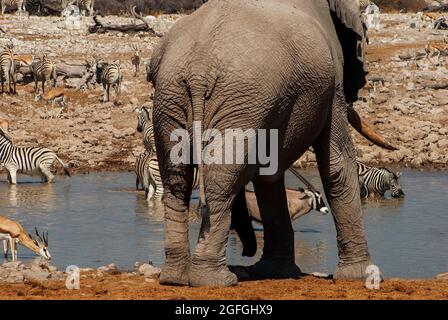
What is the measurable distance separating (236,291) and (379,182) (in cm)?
958

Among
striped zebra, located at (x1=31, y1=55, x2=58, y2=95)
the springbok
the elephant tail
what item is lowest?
the springbok

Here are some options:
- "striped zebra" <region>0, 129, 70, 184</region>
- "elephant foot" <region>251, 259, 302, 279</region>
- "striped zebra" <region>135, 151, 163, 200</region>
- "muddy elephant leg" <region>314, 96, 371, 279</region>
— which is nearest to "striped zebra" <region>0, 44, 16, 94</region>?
"striped zebra" <region>0, 129, 70, 184</region>

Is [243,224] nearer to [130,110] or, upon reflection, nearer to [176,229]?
[176,229]

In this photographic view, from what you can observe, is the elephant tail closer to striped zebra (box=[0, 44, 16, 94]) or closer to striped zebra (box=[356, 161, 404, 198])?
striped zebra (box=[356, 161, 404, 198])

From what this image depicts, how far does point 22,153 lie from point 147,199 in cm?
295

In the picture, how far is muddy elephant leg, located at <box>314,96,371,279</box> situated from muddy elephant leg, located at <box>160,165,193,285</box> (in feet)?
3.95

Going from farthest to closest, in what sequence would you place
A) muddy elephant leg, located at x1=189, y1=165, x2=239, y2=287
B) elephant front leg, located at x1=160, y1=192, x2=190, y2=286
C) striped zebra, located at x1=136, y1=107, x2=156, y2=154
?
striped zebra, located at x1=136, y1=107, x2=156, y2=154 → elephant front leg, located at x1=160, y1=192, x2=190, y2=286 → muddy elephant leg, located at x1=189, y1=165, x2=239, y2=287

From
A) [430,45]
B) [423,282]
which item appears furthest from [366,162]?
[423,282]

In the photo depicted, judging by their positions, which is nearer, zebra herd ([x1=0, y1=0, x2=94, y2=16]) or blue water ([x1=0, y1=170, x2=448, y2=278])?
blue water ([x1=0, y1=170, x2=448, y2=278])

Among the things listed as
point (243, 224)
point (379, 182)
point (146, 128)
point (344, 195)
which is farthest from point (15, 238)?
point (146, 128)

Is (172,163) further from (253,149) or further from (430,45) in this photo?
(430,45)

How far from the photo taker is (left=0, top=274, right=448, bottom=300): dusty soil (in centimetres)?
707

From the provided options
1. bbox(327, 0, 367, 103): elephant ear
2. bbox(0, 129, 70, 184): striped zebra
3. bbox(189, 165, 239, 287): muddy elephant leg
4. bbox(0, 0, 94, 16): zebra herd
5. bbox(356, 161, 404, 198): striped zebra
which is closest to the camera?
bbox(189, 165, 239, 287): muddy elephant leg

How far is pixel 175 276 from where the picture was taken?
757 centimetres
